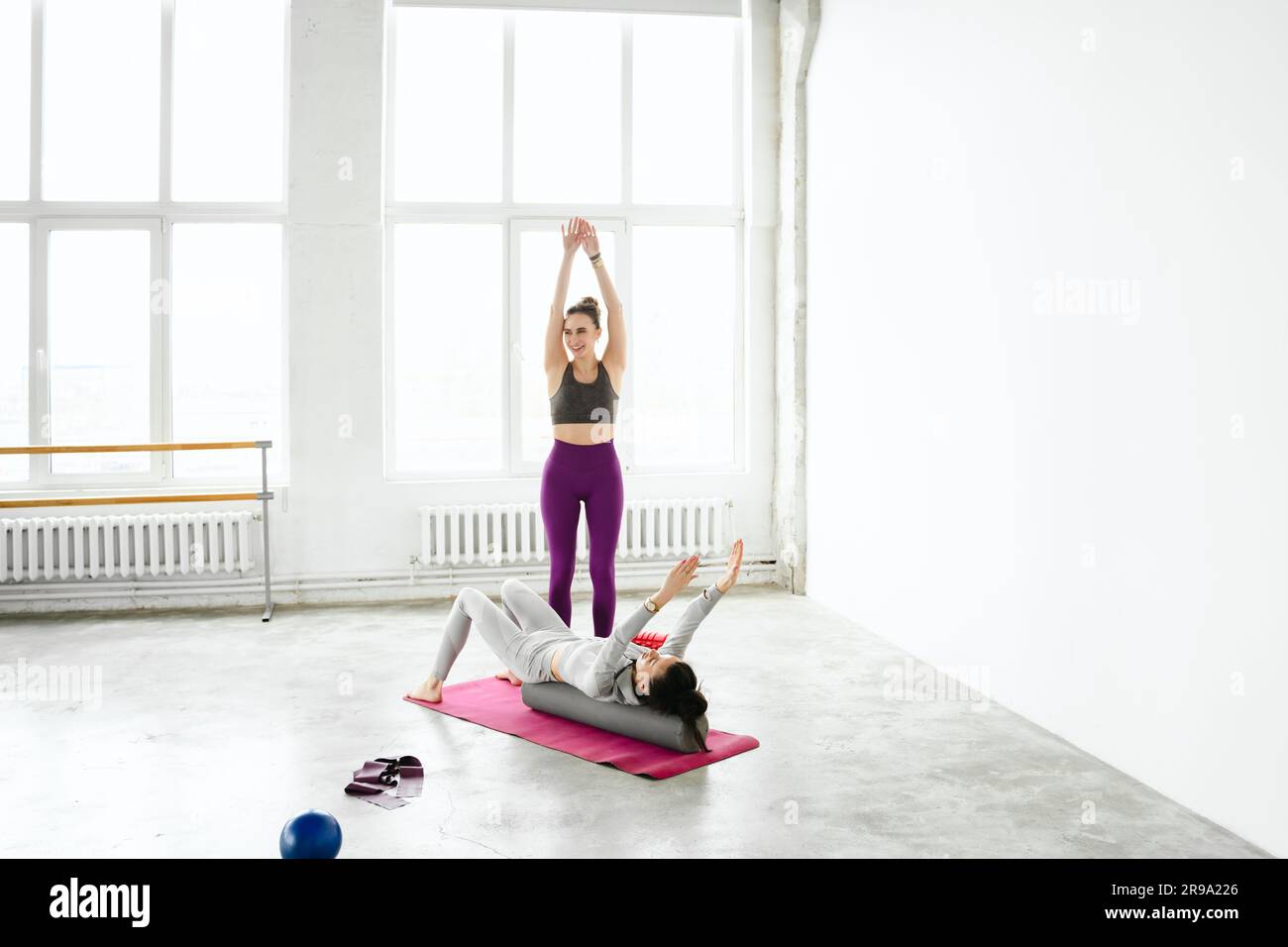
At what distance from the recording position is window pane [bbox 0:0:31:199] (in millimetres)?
5988

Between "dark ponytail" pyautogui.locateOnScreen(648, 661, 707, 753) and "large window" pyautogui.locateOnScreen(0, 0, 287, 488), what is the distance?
12.3 ft

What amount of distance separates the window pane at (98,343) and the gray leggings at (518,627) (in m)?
3.23

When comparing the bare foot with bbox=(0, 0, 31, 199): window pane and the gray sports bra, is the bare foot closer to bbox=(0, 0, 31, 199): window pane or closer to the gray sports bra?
the gray sports bra

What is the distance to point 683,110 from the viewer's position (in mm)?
6609

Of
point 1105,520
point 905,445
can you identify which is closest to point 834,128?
point 905,445

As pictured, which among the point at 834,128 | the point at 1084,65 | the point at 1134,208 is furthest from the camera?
the point at 834,128

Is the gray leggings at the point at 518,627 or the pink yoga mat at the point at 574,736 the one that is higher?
the gray leggings at the point at 518,627

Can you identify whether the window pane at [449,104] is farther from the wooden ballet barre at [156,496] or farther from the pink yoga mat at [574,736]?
the pink yoga mat at [574,736]

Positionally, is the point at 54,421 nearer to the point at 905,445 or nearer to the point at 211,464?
the point at 211,464

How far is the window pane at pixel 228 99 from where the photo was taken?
Result: 6.11m

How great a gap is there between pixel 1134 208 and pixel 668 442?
150 inches

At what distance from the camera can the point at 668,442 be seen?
669 cm

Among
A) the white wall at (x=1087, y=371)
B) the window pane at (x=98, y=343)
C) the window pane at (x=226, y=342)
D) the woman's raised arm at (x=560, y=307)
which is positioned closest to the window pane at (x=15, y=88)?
the window pane at (x=98, y=343)
